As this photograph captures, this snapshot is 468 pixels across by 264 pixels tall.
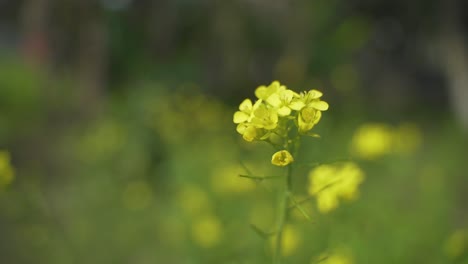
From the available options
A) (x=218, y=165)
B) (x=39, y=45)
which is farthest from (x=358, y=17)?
(x=218, y=165)

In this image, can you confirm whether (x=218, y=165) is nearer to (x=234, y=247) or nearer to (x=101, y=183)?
(x=101, y=183)

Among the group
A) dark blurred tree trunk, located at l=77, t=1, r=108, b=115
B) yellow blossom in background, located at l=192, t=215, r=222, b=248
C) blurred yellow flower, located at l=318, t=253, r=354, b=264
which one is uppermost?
dark blurred tree trunk, located at l=77, t=1, r=108, b=115

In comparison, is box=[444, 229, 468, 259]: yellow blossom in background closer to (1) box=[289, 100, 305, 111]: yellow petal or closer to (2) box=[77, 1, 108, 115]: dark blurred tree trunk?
(1) box=[289, 100, 305, 111]: yellow petal

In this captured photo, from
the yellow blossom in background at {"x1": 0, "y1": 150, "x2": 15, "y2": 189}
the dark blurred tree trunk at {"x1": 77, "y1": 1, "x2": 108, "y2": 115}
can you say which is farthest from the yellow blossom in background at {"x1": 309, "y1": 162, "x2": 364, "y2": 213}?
the dark blurred tree trunk at {"x1": 77, "y1": 1, "x2": 108, "y2": 115}

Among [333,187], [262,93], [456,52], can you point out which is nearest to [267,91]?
[262,93]

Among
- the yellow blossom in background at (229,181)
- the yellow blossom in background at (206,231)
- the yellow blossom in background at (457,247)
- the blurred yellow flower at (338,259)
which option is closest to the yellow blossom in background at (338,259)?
the blurred yellow flower at (338,259)

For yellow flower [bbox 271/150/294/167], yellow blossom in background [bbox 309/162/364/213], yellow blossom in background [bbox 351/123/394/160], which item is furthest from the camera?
yellow blossom in background [bbox 351/123/394/160]
